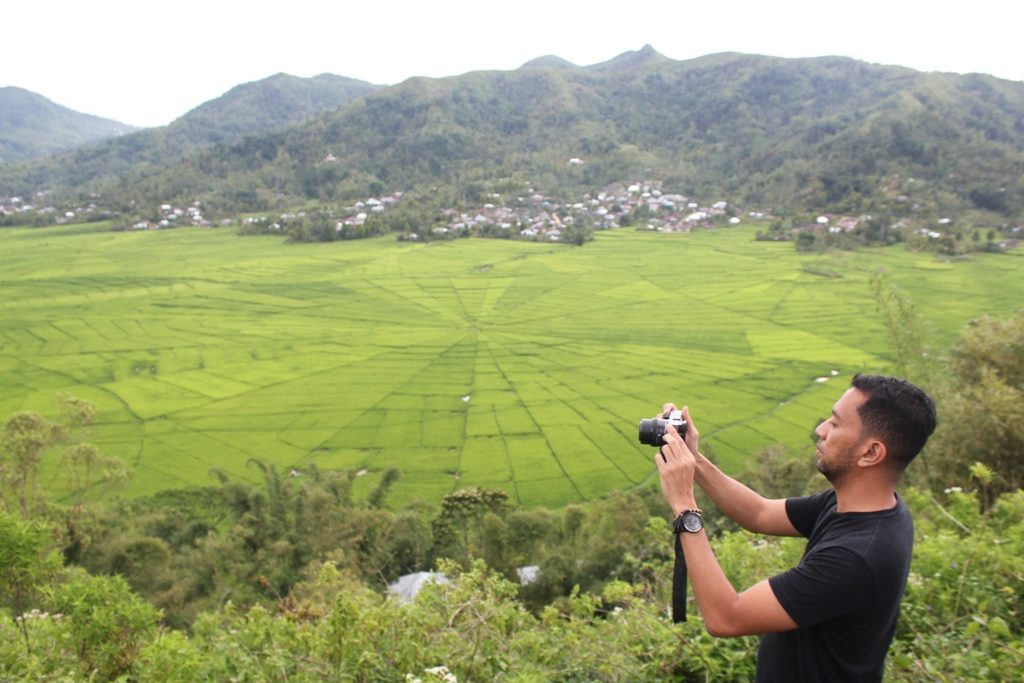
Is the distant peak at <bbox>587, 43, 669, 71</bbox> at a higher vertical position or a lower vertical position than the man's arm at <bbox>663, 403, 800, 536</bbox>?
higher

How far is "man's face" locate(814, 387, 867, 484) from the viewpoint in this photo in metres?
1.80

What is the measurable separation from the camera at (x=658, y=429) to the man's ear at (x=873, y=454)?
57cm

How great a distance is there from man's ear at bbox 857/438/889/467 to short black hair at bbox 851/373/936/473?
2 cm

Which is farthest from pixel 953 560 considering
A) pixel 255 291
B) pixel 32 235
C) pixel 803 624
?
pixel 32 235

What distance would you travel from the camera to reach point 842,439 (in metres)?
1.81

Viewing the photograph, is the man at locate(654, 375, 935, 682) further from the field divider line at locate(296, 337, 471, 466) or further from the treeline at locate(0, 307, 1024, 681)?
the field divider line at locate(296, 337, 471, 466)

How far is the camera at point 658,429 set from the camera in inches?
85.3

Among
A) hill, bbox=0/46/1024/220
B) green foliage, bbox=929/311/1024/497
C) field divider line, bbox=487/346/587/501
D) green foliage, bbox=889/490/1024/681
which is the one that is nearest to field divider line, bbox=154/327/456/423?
field divider line, bbox=487/346/587/501

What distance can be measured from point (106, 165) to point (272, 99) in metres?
71.3

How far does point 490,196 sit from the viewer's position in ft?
284

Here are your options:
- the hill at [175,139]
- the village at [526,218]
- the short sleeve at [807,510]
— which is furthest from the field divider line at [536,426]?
the hill at [175,139]

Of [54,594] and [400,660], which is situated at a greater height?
[54,594]

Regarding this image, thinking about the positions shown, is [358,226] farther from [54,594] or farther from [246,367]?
[54,594]

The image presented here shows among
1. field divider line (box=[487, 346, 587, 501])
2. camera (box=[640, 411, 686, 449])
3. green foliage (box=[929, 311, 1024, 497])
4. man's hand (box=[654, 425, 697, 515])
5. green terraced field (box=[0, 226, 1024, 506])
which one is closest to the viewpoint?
man's hand (box=[654, 425, 697, 515])
